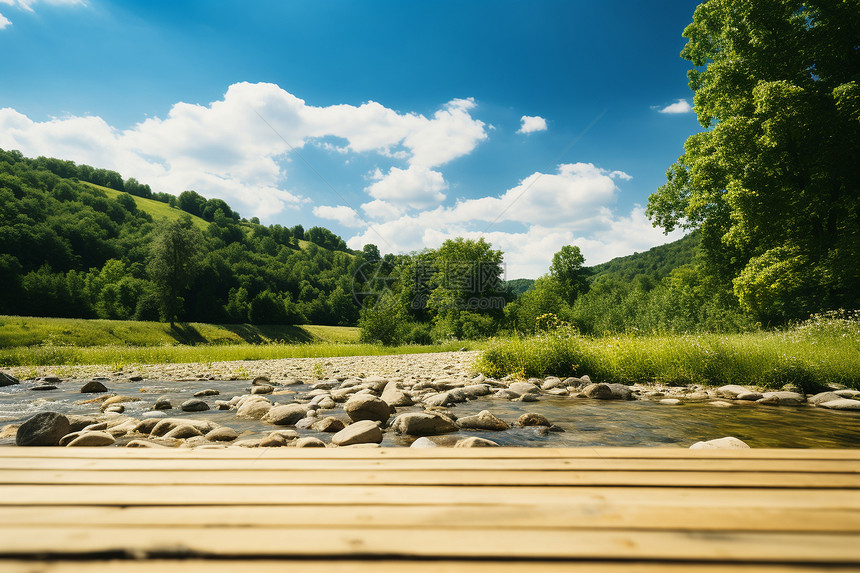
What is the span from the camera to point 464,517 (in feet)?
4.69

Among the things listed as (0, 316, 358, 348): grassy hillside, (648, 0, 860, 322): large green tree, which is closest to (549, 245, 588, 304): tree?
(0, 316, 358, 348): grassy hillside

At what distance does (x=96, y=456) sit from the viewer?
219 centimetres

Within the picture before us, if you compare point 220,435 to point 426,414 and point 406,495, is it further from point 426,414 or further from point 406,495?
point 406,495

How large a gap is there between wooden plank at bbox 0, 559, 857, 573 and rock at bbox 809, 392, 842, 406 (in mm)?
8435

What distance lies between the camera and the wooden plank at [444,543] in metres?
1.20

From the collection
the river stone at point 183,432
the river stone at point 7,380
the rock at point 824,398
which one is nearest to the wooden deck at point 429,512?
the river stone at point 183,432

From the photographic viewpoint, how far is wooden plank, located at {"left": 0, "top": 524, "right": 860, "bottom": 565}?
3.95ft

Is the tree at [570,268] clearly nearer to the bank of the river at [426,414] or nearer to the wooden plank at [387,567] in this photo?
the bank of the river at [426,414]

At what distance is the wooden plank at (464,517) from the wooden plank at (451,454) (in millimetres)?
657

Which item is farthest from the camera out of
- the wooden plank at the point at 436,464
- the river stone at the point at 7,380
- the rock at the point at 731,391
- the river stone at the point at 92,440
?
the river stone at the point at 7,380

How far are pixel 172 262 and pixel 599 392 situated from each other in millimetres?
50513

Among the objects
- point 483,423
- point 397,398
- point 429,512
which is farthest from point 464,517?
point 397,398

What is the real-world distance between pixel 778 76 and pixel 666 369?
13.2 meters

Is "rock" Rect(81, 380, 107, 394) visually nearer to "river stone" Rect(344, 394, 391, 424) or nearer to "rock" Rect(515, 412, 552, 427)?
"river stone" Rect(344, 394, 391, 424)
